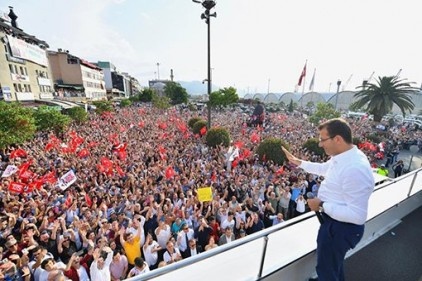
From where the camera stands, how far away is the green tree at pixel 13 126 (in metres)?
13.4

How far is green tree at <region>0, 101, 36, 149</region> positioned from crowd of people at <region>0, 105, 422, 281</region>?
1202mm

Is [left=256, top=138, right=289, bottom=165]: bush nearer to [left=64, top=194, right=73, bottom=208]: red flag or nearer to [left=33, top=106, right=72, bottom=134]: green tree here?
[left=64, top=194, right=73, bottom=208]: red flag

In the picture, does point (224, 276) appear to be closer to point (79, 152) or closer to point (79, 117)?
point (79, 152)

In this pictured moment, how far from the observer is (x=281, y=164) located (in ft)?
43.8

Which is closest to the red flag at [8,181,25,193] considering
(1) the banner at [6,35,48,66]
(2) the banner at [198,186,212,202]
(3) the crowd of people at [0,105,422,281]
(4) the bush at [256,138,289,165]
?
(3) the crowd of people at [0,105,422,281]

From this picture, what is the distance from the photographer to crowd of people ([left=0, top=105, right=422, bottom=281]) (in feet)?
15.8

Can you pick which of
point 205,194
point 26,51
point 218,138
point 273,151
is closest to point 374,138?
point 273,151

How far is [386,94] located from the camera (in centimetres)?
2502

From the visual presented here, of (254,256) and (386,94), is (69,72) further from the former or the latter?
(254,256)

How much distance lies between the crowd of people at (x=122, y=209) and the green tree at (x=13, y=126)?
1202mm

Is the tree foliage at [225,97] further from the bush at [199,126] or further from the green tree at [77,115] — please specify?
the bush at [199,126]

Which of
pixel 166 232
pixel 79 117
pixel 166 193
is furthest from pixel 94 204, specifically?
pixel 79 117

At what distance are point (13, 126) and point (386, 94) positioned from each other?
31339mm

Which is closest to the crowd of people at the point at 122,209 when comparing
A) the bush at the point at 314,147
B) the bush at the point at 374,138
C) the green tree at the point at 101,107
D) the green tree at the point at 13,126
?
the bush at the point at 314,147
